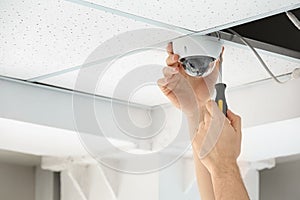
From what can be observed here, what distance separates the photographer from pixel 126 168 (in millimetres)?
1943

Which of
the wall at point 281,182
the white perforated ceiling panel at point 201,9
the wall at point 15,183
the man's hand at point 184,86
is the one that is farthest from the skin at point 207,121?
the wall at point 15,183

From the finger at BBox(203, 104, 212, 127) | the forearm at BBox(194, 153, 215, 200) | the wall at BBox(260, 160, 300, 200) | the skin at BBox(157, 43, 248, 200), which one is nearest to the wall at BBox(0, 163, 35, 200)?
the wall at BBox(260, 160, 300, 200)

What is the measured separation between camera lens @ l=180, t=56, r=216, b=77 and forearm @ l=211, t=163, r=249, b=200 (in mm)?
185

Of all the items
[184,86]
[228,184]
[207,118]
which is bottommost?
[228,184]

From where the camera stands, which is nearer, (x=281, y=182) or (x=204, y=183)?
(x=204, y=183)

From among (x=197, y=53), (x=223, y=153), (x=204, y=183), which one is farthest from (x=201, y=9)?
(x=204, y=183)

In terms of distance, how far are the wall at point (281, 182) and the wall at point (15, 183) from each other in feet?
2.70

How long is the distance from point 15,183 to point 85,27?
1383 mm

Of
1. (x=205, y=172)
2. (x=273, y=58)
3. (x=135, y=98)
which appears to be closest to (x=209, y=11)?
(x=273, y=58)

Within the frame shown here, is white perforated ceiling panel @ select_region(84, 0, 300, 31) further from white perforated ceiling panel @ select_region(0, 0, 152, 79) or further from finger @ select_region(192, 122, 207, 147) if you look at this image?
finger @ select_region(192, 122, 207, 147)

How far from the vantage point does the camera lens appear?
1.39 meters

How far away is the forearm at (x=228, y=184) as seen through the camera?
1.34 meters

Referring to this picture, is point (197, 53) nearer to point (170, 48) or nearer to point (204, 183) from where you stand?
point (170, 48)

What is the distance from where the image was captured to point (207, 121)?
1320 millimetres
